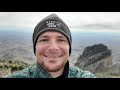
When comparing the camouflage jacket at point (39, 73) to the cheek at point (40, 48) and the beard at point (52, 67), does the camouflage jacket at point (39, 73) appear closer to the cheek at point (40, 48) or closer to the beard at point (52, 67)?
the beard at point (52, 67)

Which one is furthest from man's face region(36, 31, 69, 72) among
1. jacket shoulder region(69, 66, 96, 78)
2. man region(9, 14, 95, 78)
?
jacket shoulder region(69, 66, 96, 78)

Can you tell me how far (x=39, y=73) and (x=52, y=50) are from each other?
0.30 m

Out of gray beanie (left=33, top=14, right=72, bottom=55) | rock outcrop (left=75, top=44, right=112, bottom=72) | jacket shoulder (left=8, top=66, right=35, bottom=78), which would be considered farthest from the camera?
rock outcrop (left=75, top=44, right=112, bottom=72)

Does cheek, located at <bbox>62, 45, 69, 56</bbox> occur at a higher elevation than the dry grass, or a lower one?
higher

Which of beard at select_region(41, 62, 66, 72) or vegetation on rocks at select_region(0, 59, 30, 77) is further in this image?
vegetation on rocks at select_region(0, 59, 30, 77)

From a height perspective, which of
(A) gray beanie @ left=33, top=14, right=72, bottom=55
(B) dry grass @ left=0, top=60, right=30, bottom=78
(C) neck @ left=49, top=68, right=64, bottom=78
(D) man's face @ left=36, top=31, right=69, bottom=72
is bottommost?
(C) neck @ left=49, top=68, right=64, bottom=78

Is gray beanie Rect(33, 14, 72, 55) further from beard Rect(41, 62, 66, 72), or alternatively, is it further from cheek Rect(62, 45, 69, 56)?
beard Rect(41, 62, 66, 72)

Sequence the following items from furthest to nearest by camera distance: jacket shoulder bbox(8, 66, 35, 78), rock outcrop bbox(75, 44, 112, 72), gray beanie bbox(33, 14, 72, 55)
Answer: rock outcrop bbox(75, 44, 112, 72) → jacket shoulder bbox(8, 66, 35, 78) → gray beanie bbox(33, 14, 72, 55)

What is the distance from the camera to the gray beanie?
2984 mm

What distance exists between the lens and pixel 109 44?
3285 mm

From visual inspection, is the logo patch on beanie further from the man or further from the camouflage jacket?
the camouflage jacket
